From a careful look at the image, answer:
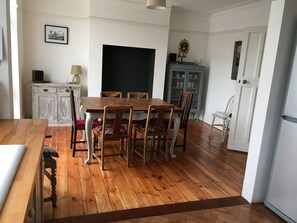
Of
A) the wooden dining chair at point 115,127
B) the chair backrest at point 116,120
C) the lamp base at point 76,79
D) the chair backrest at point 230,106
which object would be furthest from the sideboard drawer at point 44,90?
the chair backrest at point 230,106

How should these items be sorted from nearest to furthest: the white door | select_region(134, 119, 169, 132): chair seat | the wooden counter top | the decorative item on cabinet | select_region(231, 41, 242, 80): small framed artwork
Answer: the wooden counter top → select_region(134, 119, 169, 132): chair seat → the white door → select_region(231, 41, 242, 80): small framed artwork → the decorative item on cabinet

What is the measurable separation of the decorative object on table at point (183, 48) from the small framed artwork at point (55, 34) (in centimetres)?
261

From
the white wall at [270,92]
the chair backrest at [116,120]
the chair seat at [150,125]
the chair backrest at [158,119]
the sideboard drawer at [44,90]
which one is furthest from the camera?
the sideboard drawer at [44,90]

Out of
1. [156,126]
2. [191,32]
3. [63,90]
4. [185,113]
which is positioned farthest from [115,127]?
[191,32]

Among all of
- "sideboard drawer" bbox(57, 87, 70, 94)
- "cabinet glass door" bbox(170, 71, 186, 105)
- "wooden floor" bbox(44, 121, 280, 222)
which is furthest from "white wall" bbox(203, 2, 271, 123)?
"sideboard drawer" bbox(57, 87, 70, 94)

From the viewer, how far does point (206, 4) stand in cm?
492

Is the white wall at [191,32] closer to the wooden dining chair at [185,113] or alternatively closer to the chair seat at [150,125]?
the wooden dining chair at [185,113]

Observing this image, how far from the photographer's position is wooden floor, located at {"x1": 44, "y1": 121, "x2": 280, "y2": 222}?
7.45 ft

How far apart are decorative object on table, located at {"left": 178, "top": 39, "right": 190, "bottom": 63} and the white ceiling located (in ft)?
2.43

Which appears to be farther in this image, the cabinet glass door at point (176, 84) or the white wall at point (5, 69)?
the cabinet glass door at point (176, 84)

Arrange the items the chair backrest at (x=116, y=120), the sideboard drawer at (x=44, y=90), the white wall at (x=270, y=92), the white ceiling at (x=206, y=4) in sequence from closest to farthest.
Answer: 1. the white wall at (x=270, y=92)
2. the chair backrest at (x=116, y=120)
3. the sideboard drawer at (x=44, y=90)
4. the white ceiling at (x=206, y=4)

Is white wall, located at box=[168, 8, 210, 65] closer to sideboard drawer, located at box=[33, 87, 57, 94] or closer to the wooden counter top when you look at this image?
sideboard drawer, located at box=[33, 87, 57, 94]

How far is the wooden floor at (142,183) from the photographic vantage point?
2271 mm

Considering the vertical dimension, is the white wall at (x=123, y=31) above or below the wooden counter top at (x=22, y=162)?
above
